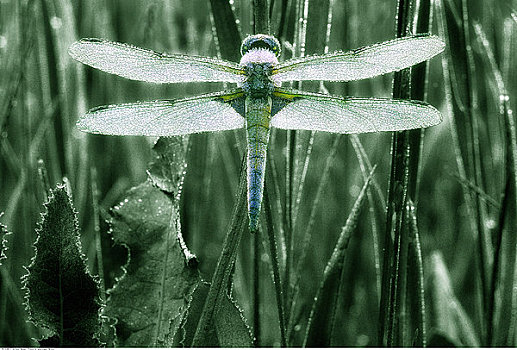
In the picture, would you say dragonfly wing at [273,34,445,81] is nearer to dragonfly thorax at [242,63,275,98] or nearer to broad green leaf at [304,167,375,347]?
dragonfly thorax at [242,63,275,98]

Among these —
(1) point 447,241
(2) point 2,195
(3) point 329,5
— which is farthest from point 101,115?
(1) point 447,241

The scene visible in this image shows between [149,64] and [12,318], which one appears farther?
[12,318]

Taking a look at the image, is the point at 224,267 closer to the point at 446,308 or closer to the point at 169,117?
the point at 169,117

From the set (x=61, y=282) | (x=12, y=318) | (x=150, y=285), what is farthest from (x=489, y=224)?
(x=12, y=318)

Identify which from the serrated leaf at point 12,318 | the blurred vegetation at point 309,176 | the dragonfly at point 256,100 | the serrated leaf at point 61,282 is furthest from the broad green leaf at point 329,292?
the serrated leaf at point 12,318

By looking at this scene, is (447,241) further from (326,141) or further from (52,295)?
(52,295)
